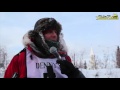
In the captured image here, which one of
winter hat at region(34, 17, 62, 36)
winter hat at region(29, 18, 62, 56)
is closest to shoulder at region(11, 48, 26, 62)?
winter hat at region(29, 18, 62, 56)

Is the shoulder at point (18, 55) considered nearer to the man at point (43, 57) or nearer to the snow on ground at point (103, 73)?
the man at point (43, 57)

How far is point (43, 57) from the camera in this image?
173 inches

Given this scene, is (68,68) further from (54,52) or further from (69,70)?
(54,52)

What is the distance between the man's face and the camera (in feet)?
14.6

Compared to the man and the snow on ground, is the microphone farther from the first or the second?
the snow on ground

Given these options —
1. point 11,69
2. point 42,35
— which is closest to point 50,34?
point 42,35

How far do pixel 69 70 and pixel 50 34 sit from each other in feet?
1.76

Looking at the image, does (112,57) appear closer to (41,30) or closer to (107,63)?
(107,63)

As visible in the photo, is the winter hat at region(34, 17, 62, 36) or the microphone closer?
the microphone

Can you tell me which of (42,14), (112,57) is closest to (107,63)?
(112,57)

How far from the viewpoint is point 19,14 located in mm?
4508

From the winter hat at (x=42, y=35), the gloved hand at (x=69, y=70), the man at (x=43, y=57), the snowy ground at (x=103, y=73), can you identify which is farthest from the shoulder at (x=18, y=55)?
the snowy ground at (x=103, y=73)
